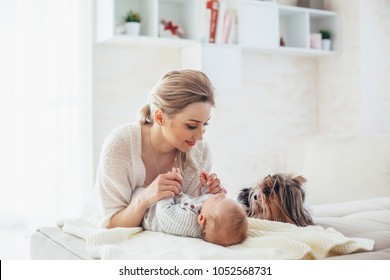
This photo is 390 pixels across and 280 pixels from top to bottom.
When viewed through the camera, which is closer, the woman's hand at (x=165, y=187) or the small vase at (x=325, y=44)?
the woman's hand at (x=165, y=187)

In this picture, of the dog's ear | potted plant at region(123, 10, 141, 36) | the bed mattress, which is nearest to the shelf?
potted plant at region(123, 10, 141, 36)

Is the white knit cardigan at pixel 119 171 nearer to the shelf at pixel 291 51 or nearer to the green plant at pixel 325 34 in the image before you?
the shelf at pixel 291 51

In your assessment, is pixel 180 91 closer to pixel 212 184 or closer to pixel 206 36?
pixel 212 184

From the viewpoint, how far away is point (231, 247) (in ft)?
4.54

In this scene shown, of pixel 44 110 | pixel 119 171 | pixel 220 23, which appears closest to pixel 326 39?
pixel 220 23

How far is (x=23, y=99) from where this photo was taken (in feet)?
9.82

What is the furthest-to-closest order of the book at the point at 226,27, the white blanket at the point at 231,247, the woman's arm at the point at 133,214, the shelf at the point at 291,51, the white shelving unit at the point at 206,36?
the shelf at the point at 291,51 < the book at the point at 226,27 < the white shelving unit at the point at 206,36 < the woman's arm at the point at 133,214 < the white blanket at the point at 231,247

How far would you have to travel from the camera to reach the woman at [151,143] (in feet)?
5.27

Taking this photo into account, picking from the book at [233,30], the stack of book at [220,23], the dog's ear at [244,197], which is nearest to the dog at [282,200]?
the dog's ear at [244,197]

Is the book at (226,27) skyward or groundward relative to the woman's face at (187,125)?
skyward

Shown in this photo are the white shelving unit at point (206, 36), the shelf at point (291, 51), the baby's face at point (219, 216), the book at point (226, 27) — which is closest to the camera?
the baby's face at point (219, 216)

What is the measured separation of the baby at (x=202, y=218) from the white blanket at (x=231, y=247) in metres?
0.03

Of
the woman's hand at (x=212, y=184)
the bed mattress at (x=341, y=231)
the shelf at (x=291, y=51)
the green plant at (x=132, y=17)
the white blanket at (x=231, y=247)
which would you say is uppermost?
the green plant at (x=132, y=17)

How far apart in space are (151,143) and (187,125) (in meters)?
0.17
